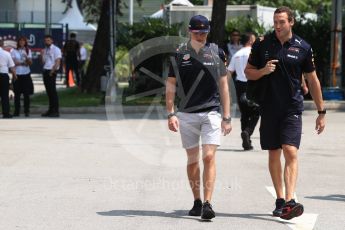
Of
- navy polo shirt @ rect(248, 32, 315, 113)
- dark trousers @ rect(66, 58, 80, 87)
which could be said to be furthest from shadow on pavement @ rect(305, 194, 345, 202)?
dark trousers @ rect(66, 58, 80, 87)

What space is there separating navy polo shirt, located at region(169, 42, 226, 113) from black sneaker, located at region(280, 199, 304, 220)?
1194mm

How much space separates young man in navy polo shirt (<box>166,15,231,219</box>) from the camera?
326 inches

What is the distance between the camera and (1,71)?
64.5ft

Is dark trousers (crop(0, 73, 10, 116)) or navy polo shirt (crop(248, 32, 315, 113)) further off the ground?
navy polo shirt (crop(248, 32, 315, 113))

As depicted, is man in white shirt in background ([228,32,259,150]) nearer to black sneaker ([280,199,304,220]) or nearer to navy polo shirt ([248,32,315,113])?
navy polo shirt ([248,32,315,113])

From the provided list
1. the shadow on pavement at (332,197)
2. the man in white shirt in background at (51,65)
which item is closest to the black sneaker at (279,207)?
the shadow on pavement at (332,197)

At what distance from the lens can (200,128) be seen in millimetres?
8469

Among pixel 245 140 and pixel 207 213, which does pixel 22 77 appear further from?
pixel 207 213

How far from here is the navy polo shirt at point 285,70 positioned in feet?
27.2

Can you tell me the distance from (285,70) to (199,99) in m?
0.87

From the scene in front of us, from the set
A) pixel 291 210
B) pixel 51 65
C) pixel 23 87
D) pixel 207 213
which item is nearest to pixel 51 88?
pixel 51 65

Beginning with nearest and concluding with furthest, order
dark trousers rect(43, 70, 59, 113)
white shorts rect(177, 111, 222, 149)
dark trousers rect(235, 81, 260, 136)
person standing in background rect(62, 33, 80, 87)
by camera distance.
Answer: white shorts rect(177, 111, 222, 149)
dark trousers rect(235, 81, 260, 136)
dark trousers rect(43, 70, 59, 113)
person standing in background rect(62, 33, 80, 87)

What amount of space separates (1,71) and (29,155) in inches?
278

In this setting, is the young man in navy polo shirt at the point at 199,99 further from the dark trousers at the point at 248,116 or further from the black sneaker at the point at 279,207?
the dark trousers at the point at 248,116
